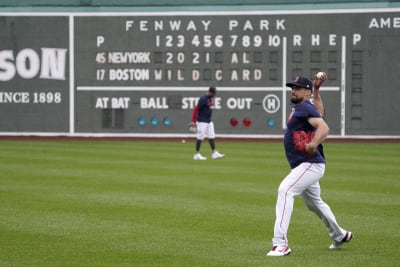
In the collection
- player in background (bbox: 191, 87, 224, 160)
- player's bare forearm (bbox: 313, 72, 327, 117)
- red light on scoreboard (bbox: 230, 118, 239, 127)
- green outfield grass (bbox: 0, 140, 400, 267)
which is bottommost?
green outfield grass (bbox: 0, 140, 400, 267)

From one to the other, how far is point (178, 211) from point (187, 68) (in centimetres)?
1743

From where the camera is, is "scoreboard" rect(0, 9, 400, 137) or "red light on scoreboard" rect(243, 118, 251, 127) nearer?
"scoreboard" rect(0, 9, 400, 137)

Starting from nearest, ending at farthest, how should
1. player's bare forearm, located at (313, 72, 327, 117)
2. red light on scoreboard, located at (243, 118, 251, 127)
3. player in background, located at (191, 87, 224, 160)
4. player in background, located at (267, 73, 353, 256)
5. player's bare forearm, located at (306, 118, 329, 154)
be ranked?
player's bare forearm, located at (306, 118, 329, 154)
player in background, located at (267, 73, 353, 256)
player's bare forearm, located at (313, 72, 327, 117)
player in background, located at (191, 87, 224, 160)
red light on scoreboard, located at (243, 118, 251, 127)

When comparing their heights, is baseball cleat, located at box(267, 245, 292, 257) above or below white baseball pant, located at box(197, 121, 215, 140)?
below

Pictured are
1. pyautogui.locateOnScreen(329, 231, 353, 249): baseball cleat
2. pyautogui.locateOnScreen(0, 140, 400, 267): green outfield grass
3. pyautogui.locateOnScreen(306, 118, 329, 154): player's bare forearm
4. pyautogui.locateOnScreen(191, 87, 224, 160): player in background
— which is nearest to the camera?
pyautogui.locateOnScreen(306, 118, 329, 154): player's bare forearm

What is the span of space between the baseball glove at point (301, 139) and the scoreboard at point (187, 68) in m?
19.5

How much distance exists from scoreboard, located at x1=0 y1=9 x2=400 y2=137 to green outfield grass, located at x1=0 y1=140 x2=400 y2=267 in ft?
22.5

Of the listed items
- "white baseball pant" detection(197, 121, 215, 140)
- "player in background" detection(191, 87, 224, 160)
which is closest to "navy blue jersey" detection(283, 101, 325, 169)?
"player in background" detection(191, 87, 224, 160)

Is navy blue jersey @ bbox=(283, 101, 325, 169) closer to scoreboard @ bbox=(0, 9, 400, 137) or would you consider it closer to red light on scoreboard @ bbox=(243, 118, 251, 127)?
scoreboard @ bbox=(0, 9, 400, 137)

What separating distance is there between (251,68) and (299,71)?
1.56 m

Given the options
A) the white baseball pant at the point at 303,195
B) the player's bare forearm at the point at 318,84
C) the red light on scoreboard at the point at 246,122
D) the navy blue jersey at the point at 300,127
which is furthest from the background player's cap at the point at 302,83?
the red light on scoreboard at the point at 246,122

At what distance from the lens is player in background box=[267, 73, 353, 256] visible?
27.5 feet

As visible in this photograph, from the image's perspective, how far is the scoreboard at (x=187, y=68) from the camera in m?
27.9

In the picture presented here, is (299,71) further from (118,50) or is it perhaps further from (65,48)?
(65,48)
